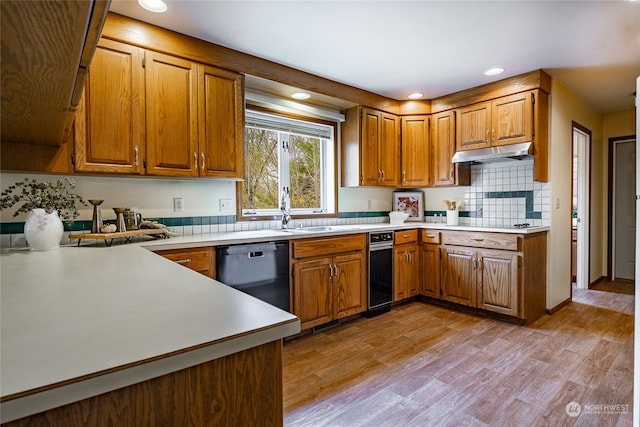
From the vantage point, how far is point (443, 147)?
3.77 metres

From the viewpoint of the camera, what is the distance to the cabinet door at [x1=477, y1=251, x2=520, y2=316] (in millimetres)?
2990

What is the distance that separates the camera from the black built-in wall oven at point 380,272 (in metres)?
3.25

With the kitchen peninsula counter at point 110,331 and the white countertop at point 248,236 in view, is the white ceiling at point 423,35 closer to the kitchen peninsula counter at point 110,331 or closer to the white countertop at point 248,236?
the white countertop at point 248,236

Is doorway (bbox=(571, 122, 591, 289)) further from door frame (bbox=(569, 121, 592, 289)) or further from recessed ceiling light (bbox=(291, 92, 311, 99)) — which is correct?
recessed ceiling light (bbox=(291, 92, 311, 99))

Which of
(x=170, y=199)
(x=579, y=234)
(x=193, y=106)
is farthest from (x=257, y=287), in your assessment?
(x=579, y=234)

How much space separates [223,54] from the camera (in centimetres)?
255

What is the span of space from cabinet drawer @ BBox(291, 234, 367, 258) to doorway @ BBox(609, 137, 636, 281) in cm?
385

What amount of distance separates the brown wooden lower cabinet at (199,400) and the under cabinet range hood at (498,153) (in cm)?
320

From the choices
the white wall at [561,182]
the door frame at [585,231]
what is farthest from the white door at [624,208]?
the white wall at [561,182]

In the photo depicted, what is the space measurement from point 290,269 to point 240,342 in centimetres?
206

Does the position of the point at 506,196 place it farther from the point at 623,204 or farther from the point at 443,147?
the point at 623,204

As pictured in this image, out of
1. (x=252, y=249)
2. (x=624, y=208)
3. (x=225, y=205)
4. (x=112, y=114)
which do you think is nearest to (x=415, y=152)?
(x=225, y=205)

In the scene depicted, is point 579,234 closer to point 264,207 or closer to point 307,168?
point 307,168

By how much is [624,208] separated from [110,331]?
6.00 m
